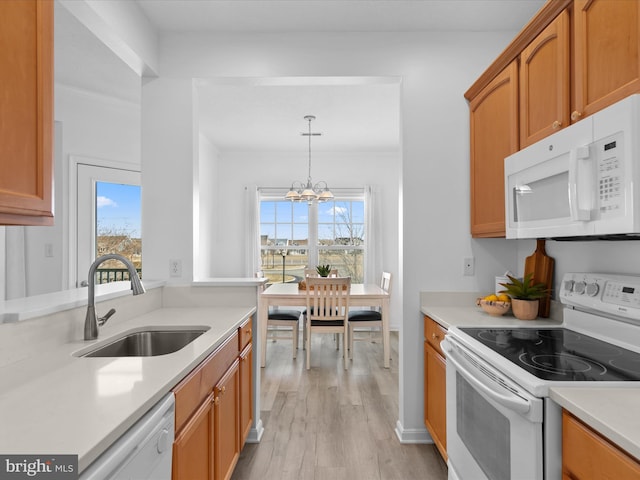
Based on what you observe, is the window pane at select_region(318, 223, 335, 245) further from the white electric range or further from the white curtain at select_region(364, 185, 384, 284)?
the white electric range

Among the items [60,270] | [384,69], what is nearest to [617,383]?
[384,69]

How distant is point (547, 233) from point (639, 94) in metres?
0.59

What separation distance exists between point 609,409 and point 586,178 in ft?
2.43

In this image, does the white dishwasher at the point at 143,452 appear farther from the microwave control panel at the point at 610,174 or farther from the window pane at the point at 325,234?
the window pane at the point at 325,234

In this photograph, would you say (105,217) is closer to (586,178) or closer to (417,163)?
(417,163)

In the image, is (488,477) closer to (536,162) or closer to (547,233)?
(547,233)

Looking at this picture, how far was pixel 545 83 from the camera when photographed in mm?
1675

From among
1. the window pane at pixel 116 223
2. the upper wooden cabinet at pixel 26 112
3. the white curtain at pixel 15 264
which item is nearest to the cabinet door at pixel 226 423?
the upper wooden cabinet at pixel 26 112

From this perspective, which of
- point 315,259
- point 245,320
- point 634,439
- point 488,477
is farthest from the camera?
point 315,259

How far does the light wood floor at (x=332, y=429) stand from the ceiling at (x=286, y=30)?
7.56 ft

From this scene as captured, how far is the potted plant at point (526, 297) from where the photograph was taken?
2012 millimetres

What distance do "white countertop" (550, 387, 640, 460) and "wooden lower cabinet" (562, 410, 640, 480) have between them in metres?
0.02

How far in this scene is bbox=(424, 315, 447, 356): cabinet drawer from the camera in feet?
6.77

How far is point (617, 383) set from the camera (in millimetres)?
1077
